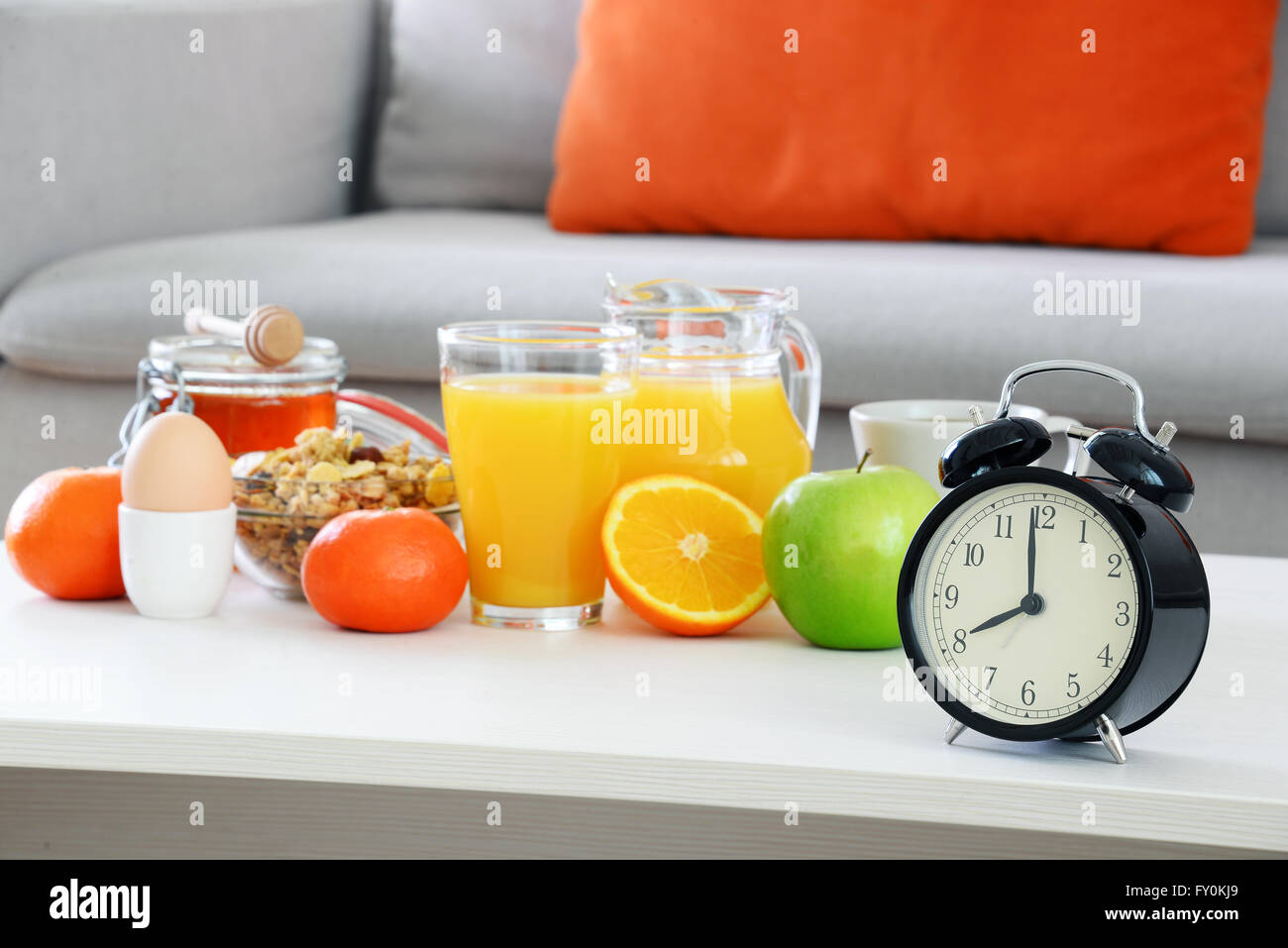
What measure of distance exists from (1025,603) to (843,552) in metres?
0.15

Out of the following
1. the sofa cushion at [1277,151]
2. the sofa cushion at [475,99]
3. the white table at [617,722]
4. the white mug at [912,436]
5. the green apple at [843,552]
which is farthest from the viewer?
the sofa cushion at [475,99]

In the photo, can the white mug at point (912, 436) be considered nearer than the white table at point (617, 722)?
No

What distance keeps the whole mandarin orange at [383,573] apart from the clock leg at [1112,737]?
0.38 meters

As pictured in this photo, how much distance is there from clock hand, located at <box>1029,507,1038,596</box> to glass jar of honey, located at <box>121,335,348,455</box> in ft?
1.82

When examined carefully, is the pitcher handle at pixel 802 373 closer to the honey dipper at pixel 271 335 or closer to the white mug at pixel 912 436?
the white mug at pixel 912 436

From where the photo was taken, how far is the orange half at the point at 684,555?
83 cm

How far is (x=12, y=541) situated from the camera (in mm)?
870

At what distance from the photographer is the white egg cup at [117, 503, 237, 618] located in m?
0.83

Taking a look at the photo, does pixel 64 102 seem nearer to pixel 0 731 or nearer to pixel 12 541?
pixel 12 541

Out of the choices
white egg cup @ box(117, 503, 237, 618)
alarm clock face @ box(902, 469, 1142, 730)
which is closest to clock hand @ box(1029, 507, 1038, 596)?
alarm clock face @ box(902, 469, 1142, 730)

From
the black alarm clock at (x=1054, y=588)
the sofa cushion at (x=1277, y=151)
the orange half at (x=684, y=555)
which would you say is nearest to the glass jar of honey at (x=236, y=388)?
the orange half at (x=684, y=555)

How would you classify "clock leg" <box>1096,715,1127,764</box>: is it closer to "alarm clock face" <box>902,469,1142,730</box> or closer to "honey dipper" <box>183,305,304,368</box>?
"alarm clock face" <box>902,469,1142,730</box>

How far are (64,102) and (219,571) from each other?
135 centimetres

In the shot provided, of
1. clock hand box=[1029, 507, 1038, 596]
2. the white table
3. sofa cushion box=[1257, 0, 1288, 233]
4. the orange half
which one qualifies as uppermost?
sofa cushion box=[1257, 0, 1288, 233]
